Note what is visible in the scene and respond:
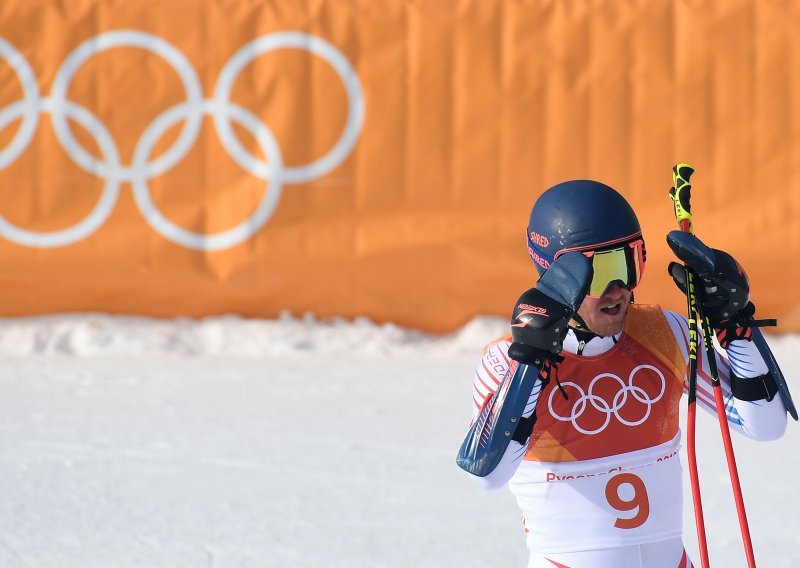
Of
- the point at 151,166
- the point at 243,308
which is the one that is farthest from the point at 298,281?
the point at 151,166

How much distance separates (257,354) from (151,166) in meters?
1.35

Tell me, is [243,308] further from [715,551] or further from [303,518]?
[715,551]

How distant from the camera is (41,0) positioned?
6852 mm

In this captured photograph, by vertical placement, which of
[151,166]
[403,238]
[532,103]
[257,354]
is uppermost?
[532,103]

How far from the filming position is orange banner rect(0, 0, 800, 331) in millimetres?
6828

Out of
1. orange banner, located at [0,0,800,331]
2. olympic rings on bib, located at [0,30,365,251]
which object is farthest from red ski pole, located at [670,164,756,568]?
olympic rings on bib, located at [0,30,365,251]

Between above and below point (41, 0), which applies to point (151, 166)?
below

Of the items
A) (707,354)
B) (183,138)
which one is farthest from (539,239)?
(183,138)

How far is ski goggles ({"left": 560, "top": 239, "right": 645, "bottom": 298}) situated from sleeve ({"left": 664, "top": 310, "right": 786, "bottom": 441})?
223 mm

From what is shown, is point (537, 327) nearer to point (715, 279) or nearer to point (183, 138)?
point (715, 279)

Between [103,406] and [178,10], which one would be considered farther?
[178,10]

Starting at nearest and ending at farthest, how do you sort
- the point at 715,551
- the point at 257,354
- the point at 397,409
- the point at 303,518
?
the point at 715,551 → the point at 303,518 → the point at 397,409 → the point at 257,354

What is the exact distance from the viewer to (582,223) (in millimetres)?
2100

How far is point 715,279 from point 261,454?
327 centimetres
